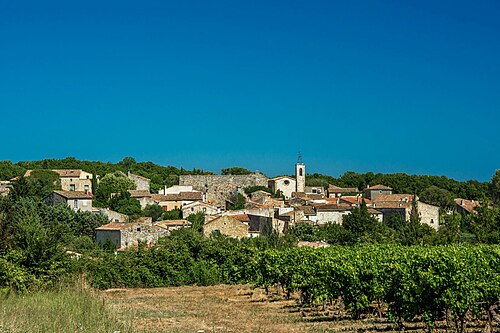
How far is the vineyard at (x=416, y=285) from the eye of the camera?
13297 mm

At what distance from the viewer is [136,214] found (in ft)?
197

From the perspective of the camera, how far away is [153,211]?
2372 inches

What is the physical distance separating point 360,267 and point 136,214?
45289mm

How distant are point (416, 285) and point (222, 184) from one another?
64.4 m

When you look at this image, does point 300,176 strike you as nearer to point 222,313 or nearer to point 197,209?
point 197,209

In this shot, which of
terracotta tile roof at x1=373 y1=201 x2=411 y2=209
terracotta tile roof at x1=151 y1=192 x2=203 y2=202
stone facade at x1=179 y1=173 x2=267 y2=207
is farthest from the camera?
stone facade at x1=179 y1=173 x2=267 y2=207

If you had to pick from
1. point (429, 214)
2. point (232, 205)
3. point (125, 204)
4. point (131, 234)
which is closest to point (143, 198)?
point (125, 204)

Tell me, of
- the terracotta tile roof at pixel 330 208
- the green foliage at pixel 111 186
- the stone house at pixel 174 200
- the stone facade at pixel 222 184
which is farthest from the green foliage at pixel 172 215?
the stone facade at pixel 222 184

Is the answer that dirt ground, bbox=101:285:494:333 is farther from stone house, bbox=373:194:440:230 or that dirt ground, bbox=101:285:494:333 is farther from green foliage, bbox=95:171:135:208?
green foliage, bbox=95:171:135:208

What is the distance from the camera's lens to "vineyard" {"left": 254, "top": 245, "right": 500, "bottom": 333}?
43.6ft

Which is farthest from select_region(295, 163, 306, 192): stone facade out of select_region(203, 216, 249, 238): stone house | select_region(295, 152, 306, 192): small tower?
select_region(203, 216, 249, 238): stone house

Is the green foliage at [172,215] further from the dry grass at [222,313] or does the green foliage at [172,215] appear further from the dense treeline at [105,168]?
the dry grass at [222,313]

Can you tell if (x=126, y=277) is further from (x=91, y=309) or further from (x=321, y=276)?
(x=91, y=309)

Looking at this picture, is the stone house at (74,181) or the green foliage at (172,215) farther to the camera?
the stone house at (74,181)
